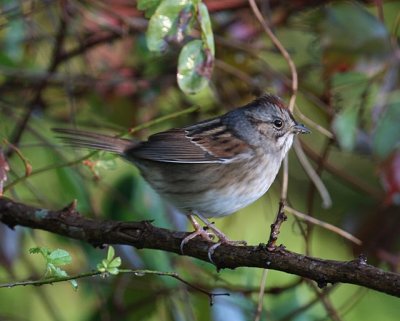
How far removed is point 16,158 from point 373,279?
240 cm

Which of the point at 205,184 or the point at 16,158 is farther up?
the point at 16,158

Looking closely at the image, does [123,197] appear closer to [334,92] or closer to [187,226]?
[187,226]

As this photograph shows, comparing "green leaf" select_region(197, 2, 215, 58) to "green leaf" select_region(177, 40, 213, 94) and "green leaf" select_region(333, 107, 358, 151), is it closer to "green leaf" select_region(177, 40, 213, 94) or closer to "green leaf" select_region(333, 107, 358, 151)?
"green leaf" select_region(177, 40, 213, 94)

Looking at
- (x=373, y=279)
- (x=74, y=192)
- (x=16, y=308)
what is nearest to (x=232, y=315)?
(x=74, y=192)

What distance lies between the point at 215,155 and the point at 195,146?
0.12m

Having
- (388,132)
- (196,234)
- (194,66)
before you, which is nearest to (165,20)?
(194,66)

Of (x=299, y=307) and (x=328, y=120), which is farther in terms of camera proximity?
(x=328, y=120)

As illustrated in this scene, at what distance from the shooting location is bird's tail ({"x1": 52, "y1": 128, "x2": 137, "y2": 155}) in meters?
3.41

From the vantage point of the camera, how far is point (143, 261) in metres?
3.71

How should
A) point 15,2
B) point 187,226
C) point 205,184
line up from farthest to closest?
point 187,226, point 15,2, point 205,184

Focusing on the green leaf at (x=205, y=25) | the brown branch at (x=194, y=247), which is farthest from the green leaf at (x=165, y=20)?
the brown branch at (x=194, y=247)

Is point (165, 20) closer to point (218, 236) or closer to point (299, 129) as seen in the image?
point (218, 236)

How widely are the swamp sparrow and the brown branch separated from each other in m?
0.51

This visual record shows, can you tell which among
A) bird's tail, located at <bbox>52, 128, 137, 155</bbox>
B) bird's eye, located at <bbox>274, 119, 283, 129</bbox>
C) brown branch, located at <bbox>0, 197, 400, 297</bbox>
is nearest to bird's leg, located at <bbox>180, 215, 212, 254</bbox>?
brown branch, located at <bbox>0, 197, 400, 297</bbox>
